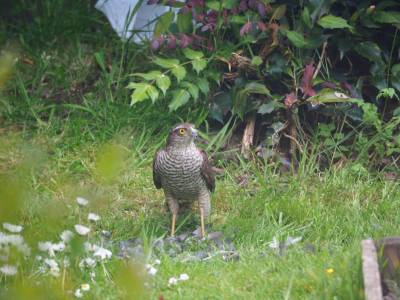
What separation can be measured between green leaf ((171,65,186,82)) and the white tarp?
1266 mm

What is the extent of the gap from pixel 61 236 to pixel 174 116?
15.7ft

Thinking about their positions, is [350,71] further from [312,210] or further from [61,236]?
[61,236]

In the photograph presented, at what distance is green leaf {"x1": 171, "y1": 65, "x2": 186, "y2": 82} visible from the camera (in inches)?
251

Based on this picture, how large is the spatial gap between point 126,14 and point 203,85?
1.58 metres

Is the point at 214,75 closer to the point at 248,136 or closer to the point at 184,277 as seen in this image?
the point at 248,136

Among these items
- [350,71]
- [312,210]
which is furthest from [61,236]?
[350,71]

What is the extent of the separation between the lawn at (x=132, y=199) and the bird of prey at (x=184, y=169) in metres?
0.28

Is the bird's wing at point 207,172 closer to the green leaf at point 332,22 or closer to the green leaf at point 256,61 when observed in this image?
the green leaf at point 256,61

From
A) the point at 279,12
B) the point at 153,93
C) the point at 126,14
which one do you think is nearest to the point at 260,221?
the point at 153,93

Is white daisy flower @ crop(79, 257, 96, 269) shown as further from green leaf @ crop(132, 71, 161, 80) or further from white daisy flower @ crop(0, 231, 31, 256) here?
green leaf @ crop(132, 71, 161, 80)

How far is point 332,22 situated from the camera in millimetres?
6277

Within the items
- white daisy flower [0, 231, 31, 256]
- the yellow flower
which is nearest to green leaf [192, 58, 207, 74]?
the yellow flower

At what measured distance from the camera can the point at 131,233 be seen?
5.62 m

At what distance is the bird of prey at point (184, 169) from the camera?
534cm
